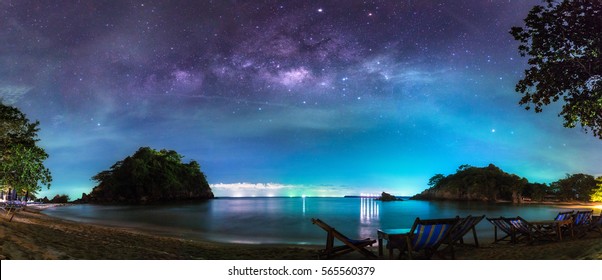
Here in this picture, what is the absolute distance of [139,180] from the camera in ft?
257

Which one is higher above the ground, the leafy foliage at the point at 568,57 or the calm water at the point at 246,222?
the leafy foliage at the point at 568,57

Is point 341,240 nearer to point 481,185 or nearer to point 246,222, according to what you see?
point 246,222

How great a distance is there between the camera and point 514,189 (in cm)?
9450

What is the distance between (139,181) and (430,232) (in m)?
82.9

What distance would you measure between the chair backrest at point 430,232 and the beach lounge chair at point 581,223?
680 centimetres

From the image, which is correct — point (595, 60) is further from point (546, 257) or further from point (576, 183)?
point (576, 183)

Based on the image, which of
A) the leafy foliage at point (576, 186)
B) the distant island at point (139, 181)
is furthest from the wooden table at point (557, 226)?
the distant island at point (139, 181)

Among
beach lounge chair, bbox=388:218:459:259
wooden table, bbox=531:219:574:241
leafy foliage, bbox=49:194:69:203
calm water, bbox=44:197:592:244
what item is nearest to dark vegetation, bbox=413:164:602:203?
calm water, bbox=44:197:592:244

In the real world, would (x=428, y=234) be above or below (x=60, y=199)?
above

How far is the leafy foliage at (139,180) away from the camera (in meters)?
78.1

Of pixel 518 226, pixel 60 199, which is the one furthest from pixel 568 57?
pixel 60 199

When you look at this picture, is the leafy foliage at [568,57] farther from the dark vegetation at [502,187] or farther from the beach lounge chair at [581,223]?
the dark vegetation at [502,187]

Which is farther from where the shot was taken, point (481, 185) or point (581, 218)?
point (481, 185)

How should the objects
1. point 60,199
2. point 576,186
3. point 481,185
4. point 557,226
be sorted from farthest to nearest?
point 481,185
point 576,186
point 60,199
point 557,226
